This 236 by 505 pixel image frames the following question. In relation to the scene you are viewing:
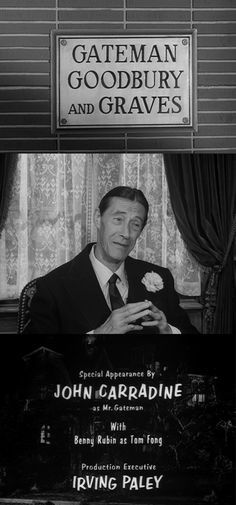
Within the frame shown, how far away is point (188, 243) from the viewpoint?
3.93 m

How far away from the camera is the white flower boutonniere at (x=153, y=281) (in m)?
3.93

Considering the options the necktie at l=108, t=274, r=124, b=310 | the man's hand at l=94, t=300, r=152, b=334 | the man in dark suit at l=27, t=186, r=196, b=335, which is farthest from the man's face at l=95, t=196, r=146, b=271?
the man's hand at l=94, t=300, r=152, b=334

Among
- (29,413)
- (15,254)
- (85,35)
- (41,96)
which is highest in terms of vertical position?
(85,35)

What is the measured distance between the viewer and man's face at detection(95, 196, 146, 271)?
3.93m

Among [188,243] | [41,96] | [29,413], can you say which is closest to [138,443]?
[29,413]

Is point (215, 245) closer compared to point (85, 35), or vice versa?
point (215, 245)

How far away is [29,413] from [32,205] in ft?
3.18

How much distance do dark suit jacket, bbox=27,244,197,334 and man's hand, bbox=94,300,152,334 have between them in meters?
0.03

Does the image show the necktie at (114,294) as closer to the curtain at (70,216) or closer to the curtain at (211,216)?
the curtain at (70,216)

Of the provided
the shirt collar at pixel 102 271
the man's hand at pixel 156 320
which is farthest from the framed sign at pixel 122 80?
the man's hand at pixel 156 320

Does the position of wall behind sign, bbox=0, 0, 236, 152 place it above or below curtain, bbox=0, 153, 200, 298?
above

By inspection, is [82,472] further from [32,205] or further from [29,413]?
[32,205]

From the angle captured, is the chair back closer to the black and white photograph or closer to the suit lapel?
the black and white photograph

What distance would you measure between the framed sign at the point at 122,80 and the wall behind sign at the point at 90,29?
0.05 m
